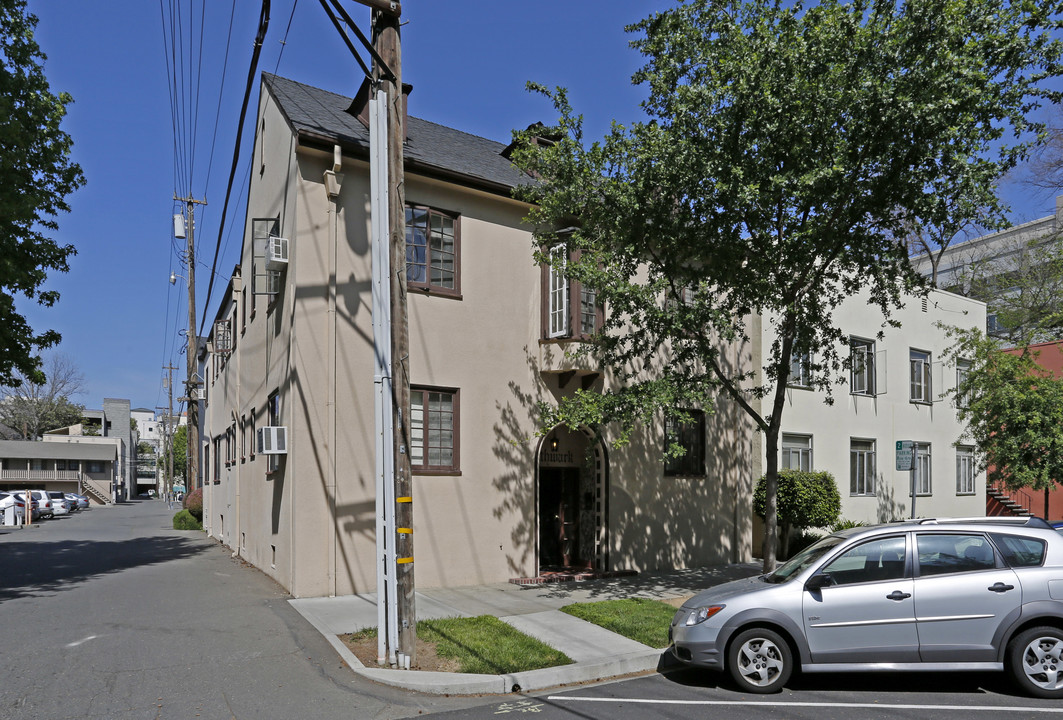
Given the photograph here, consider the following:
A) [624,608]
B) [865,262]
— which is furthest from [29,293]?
[865,262]

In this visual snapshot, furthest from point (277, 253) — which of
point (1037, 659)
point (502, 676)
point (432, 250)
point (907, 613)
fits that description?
point (1037, 659)

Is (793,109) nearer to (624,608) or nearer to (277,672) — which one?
(624,608)

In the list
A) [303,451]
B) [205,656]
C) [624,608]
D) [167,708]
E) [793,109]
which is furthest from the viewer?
[303,451]

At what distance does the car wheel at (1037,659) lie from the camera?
23.2 ft

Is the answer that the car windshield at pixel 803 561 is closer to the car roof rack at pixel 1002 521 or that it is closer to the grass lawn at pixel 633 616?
the car roof rack at pixel 1002 521

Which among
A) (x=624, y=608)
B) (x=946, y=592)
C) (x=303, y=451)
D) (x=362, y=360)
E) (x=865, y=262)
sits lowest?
(x=624, y=608)

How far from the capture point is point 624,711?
688 centimetres

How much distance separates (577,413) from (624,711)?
5.04 meters

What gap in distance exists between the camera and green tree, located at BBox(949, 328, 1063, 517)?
19.7 metres

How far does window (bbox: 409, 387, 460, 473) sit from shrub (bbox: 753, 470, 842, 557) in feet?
23.8

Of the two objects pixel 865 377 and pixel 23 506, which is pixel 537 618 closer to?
pixel 865 377

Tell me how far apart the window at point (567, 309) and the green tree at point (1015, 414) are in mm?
12601

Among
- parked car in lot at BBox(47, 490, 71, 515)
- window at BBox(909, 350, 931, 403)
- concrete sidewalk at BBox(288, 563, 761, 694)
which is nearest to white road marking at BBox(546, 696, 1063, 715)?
concrete sidewalk at BBox(288, 563, 761, 694)

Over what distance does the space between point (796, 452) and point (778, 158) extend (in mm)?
10233
